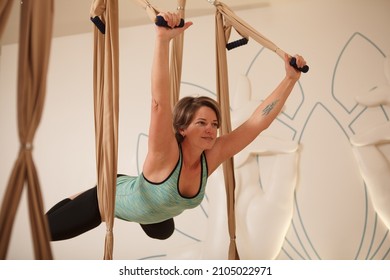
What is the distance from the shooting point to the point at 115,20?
79.8 inches

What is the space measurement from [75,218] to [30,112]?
1.06 metres

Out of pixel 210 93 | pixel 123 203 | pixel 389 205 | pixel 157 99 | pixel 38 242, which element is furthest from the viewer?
pixel 210 93

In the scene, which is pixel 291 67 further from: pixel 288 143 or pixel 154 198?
pixel 288 143

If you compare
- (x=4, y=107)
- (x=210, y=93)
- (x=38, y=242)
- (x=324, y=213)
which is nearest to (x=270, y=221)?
(x=324, y=213)

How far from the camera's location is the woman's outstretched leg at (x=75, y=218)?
89.4 inches

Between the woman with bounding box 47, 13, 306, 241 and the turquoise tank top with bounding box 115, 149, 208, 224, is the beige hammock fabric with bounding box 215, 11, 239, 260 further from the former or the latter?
the turquoise tank top with bounding box 115, 149, 208, 224

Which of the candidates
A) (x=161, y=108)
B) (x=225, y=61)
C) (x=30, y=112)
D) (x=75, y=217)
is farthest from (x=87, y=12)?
(x=30, y=112)

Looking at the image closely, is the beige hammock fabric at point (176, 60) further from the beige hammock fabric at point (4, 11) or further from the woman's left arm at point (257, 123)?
the beige hammock fabric at point (4, 11)

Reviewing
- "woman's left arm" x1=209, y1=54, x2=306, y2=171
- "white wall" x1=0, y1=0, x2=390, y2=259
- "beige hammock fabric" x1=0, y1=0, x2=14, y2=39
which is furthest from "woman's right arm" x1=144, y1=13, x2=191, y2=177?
"white wall" x1=0, y1=0, x2=390, y2=259

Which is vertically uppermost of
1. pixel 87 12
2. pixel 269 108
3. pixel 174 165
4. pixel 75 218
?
pixel 87 12

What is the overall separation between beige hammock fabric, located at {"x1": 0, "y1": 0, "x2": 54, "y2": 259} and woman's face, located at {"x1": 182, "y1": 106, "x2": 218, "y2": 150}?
98 cm

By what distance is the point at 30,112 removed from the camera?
1365mm

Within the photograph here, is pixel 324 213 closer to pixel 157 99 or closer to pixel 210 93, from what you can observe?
pixel 210 93

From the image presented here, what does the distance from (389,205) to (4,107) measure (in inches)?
139
